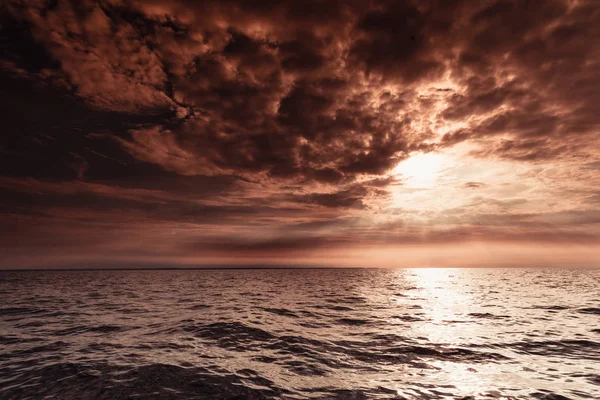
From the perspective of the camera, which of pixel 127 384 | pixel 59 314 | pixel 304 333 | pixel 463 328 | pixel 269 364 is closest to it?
pixel 127 384

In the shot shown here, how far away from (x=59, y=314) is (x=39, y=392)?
60.4 ft

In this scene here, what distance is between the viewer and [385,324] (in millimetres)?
20047

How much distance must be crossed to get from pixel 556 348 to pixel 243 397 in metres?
14.8

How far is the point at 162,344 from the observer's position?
14.6 meters

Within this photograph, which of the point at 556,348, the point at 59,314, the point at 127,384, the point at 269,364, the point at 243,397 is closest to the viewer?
the point at 243,397

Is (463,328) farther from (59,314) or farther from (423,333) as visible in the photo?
(59,314)

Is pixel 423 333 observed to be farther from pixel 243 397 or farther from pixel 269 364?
pixel 243 397

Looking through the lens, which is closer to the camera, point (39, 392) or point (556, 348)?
point (39, 392)

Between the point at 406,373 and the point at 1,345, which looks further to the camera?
the point at 1,345

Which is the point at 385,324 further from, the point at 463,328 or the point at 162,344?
the point at 162,344

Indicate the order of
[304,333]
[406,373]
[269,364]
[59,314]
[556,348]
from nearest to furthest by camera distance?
[406,373], [269,364], [556,348], [304,333], [59,314]

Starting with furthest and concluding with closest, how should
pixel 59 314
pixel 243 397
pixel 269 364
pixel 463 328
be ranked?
pixel 59 314 < pixel 463 328 < pixel 269 364 < pixel 243 397

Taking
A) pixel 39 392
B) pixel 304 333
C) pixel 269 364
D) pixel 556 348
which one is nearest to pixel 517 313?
pixel 556 348

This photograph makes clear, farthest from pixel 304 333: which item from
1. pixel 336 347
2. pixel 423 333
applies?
pixel 423 333
